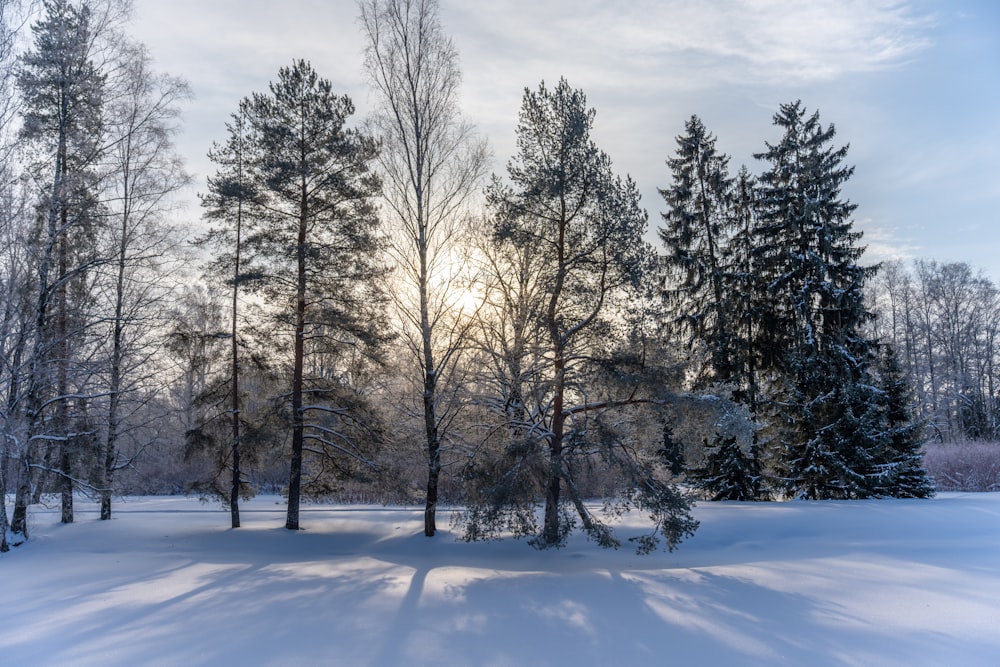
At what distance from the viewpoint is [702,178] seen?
69.4ft

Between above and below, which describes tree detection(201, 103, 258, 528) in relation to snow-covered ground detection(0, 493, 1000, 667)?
above

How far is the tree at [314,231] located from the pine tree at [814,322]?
45.9ft

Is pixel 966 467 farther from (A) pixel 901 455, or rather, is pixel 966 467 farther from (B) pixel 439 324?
(B) pixel 439 324

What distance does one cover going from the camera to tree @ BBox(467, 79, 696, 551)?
37.8ft

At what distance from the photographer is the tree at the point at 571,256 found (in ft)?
37.8

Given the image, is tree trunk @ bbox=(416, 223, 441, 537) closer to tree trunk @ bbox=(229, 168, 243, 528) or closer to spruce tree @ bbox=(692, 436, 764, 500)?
tree trunk @ bbox=(229, 168, 243, 528)

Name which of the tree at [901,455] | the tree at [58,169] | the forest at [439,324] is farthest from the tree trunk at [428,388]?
the tree at [901,455]

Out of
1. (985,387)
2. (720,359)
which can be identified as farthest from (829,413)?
(985,387)

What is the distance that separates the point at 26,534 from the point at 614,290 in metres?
14.3

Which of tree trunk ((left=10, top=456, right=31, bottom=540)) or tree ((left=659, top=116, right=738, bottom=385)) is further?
tree ((left=659, top=116, right=738, bottom=385))

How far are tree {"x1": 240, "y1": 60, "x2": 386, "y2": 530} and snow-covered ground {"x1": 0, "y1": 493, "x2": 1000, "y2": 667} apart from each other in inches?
191

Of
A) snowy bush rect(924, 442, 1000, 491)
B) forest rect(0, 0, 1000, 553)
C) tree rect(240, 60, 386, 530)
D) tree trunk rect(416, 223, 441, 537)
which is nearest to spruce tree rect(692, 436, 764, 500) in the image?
forest rect(0, 0, 1000, 553)

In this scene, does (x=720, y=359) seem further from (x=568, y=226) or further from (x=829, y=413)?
(x=568, y=226)

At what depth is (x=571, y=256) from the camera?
1215cm
